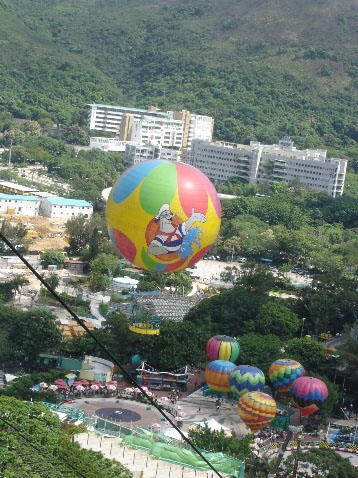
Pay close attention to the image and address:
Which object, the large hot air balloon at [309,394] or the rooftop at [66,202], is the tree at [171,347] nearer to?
the large hot air balloon at [309,394]

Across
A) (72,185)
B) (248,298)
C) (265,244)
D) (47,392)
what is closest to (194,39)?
(72,185)

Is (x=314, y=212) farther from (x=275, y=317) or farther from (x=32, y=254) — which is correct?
(x=275, y=317)

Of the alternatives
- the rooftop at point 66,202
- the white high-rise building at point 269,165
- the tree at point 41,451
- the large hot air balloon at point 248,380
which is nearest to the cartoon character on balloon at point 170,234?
the large hot air balloon at point 248,380

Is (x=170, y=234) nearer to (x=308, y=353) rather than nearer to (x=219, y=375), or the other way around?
(x=219, y=375)

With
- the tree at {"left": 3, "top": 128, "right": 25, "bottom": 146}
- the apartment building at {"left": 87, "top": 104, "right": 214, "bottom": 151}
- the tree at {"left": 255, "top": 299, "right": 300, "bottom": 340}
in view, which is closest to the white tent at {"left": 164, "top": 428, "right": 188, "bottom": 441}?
the tree at {"left": 255, "top": 299, "right": 300, "bottom": 340}

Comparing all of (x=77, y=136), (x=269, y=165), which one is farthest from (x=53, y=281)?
(x=77, y=136)
